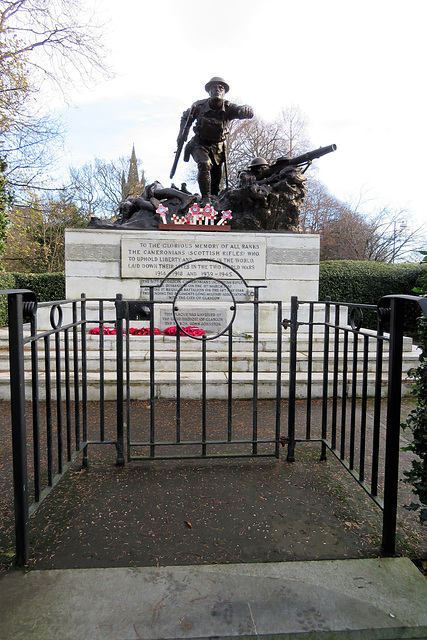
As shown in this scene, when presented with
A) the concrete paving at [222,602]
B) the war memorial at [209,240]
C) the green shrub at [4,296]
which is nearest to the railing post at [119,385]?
the concrete paving at [222,602]

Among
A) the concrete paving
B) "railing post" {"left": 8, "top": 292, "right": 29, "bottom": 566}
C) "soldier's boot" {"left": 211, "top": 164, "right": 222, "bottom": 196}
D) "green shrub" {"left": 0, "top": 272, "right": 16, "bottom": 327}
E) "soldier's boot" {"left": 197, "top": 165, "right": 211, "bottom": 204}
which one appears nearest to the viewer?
the concrete paving

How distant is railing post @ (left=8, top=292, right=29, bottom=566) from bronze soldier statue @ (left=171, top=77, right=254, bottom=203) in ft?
28.5

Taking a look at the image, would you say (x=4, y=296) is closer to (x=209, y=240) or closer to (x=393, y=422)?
(x=209, y=240)

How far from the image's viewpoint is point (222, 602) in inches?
61.6

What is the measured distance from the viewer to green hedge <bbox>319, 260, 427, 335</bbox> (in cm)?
1230

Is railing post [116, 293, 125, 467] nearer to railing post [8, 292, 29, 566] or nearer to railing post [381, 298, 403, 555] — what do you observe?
railing post [8, 292, 29, 566]

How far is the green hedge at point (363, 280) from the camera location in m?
12.3

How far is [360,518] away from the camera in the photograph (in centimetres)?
225

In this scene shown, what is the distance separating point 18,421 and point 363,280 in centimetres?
1232

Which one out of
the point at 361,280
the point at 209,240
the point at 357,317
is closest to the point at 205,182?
the point at 209,240

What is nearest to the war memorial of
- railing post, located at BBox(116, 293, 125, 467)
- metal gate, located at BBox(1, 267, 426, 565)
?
metal gate, located at BBox(1, 267, 426, 565)

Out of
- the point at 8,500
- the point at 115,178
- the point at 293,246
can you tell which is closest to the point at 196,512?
the point at 8,500

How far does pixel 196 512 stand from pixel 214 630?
868 millimetres

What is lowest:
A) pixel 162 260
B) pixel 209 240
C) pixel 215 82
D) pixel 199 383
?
pixel 199 383
